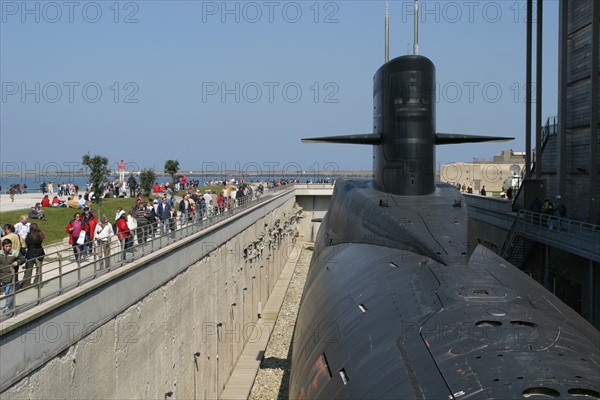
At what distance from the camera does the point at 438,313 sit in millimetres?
8375

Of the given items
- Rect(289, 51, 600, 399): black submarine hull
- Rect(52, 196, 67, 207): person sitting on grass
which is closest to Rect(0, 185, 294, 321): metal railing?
Rect(289, 51, 600, 399): black submarine hull

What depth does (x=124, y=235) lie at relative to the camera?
13.3 meters

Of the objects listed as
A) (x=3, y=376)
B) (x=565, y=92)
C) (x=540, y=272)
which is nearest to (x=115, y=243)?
(x=3, y=376)

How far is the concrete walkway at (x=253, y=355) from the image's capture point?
20.6m

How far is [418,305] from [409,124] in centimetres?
849

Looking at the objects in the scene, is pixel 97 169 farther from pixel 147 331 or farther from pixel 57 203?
pixel 147 331

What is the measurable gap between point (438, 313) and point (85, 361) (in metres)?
5.42

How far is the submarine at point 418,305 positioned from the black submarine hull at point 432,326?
2 centimetres

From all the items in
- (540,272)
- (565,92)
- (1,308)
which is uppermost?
(565,92)

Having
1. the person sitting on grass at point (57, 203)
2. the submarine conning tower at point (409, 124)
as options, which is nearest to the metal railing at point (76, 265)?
the submarine conning tower at point (409, 124)

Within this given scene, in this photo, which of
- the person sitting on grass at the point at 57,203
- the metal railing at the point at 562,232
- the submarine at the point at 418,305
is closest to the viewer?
the submarine at the point at 418,305

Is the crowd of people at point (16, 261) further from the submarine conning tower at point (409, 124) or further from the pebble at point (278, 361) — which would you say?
the pebble at point (278, 361)

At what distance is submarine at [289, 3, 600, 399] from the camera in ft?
21.3

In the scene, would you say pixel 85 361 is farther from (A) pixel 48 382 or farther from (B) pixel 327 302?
(B) pixel 327 302
